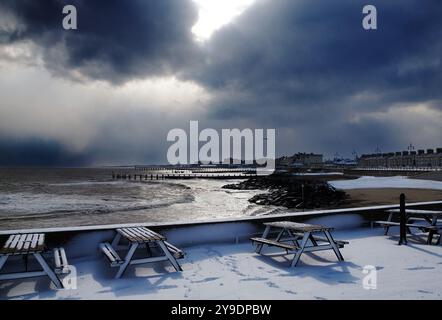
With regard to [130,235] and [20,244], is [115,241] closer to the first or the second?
[130,235]

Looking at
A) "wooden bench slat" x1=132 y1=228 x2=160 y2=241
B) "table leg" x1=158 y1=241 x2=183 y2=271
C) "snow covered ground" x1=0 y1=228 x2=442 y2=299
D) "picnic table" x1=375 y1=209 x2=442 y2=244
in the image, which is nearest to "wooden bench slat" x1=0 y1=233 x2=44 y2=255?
"snow covered ground" x1=0 y1=228 x2=442 y2=299

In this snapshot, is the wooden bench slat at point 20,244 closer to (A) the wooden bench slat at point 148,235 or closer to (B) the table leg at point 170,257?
(A) the wooden bench slat at point 148,235

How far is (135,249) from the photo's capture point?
5145mm

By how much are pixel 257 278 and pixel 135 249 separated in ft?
5.89

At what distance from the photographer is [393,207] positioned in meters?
9.29

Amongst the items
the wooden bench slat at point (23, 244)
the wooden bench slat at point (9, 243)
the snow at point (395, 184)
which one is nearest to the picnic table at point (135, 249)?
the wooden bench slat at point (23, 244)

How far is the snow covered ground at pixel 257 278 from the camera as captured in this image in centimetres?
427

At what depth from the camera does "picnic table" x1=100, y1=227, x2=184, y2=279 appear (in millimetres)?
5012

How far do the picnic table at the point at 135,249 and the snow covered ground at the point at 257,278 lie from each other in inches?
7.4

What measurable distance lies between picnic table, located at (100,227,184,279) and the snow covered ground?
19 centimetres
